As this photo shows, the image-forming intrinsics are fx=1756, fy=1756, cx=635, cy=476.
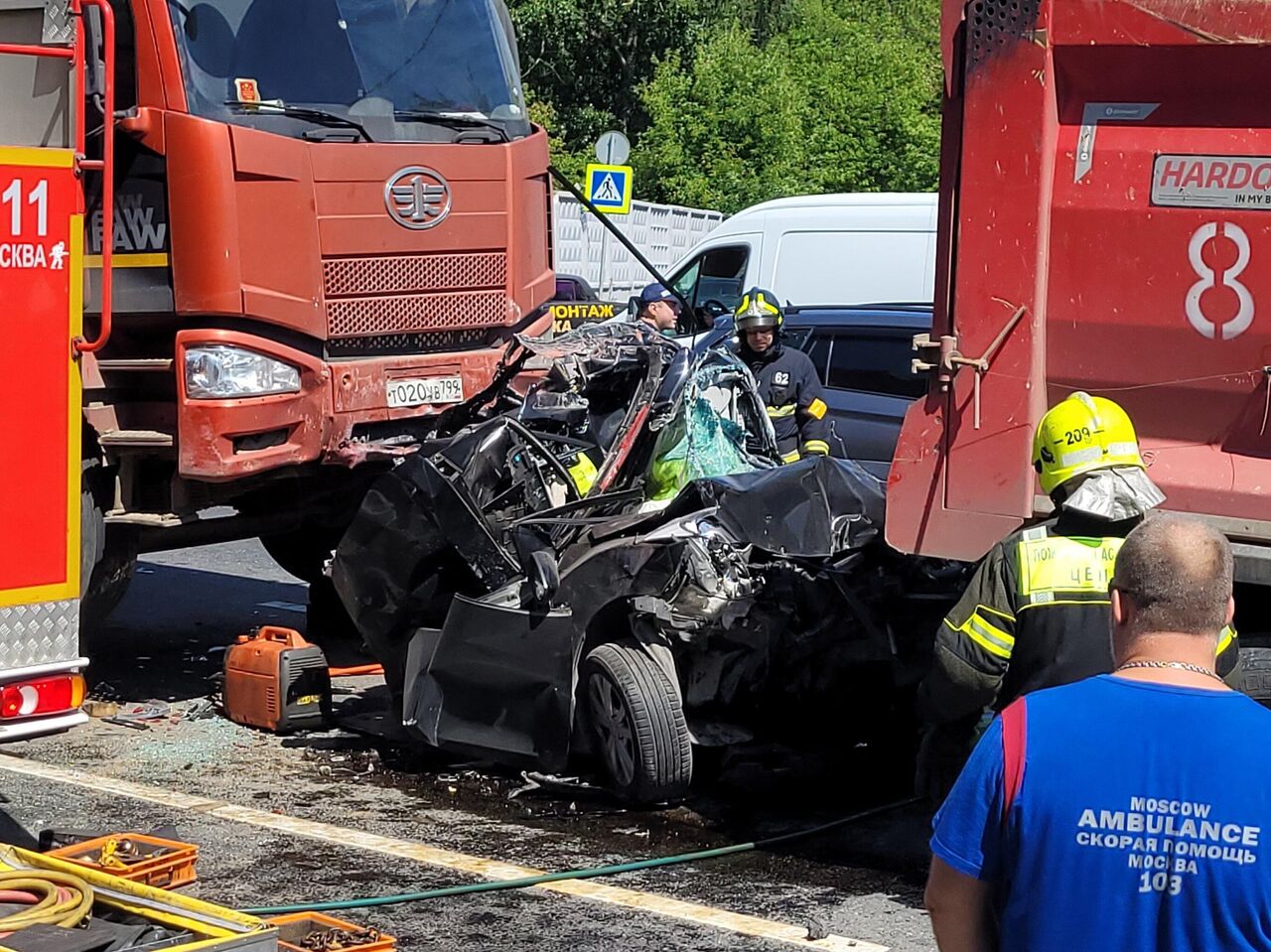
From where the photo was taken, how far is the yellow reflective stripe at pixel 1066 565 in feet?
13.6

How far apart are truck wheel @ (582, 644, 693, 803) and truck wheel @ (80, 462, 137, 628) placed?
242 centimetres

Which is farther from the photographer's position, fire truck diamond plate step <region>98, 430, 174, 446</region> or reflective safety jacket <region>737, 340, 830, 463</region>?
reflective safety jacket <region>737, 340, 830, 463</region>

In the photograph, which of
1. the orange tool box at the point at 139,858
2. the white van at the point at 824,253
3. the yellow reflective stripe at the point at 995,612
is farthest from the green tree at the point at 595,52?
the yellow reflective stripe at the point at 995,612

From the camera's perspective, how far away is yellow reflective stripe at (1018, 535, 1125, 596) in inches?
163

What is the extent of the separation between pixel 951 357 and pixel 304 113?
12.1 ft

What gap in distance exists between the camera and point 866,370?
36.2ft

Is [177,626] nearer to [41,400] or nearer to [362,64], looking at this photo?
[362,64]

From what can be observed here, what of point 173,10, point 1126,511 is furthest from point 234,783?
point 1126,511

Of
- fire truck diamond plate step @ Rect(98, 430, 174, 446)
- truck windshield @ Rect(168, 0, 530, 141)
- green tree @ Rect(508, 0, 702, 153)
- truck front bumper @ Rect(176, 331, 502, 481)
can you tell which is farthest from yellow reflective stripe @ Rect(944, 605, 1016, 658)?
green tree @ Rect(508, 0, 702, 153)

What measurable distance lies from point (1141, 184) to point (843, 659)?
7.05 feet

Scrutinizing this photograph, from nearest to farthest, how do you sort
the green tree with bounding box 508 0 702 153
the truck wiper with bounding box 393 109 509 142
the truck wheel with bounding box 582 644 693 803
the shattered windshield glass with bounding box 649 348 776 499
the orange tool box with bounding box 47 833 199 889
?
1. the orange tool box with bounding box 47 833 199 889
2. the truck wheel with bounding box 582 644 693 803
3. the shattered windshield glass with bounding box 649 348 776 499
4. the truck wiper with bounding box 393 109 509 142
5. the green tree with bounding box 508 0 702 153

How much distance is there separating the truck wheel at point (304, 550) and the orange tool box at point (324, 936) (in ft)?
19.3

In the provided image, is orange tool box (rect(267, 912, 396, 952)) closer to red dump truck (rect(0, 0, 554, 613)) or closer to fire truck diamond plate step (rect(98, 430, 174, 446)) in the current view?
red dump truck (rect(0, 0, 554, 613))

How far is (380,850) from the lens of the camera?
602 cm
